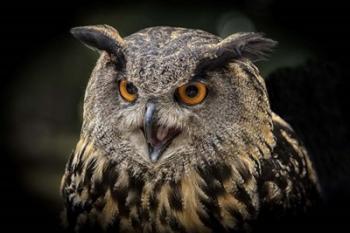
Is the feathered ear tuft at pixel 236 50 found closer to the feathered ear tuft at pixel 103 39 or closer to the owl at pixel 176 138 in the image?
the owl at pixel 176 138

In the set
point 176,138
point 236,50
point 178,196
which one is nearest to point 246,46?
point 236,50

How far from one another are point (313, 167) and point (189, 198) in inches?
27.9

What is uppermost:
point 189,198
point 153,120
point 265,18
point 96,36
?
point 265,18

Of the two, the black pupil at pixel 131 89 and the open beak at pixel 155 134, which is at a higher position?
the black pupil at pixel 131 89

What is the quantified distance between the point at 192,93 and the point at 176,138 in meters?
0.14

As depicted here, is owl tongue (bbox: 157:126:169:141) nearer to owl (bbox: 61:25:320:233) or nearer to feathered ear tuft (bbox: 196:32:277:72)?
owl (bbox: 61:25:320:233)

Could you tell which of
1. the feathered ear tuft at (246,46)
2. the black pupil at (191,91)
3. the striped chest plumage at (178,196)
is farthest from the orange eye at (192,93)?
the striped chest plumage at (178,196)

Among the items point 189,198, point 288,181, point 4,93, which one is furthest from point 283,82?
point 4,93

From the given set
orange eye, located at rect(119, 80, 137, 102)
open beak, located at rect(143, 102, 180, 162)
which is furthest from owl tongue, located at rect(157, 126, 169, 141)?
orange eye, located at rect(119, 80, 137, 102)

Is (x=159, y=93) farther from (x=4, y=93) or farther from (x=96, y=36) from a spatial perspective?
(x=4, y=93)

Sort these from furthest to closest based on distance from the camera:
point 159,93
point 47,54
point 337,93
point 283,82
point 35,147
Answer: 1. point 35,147
2. point 47,54
3. point 337,93
4. point 283,82
5. point 159,93

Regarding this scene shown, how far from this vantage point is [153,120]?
1.47m

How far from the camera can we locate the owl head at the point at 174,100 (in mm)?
1479

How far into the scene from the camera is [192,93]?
4.96 ft
